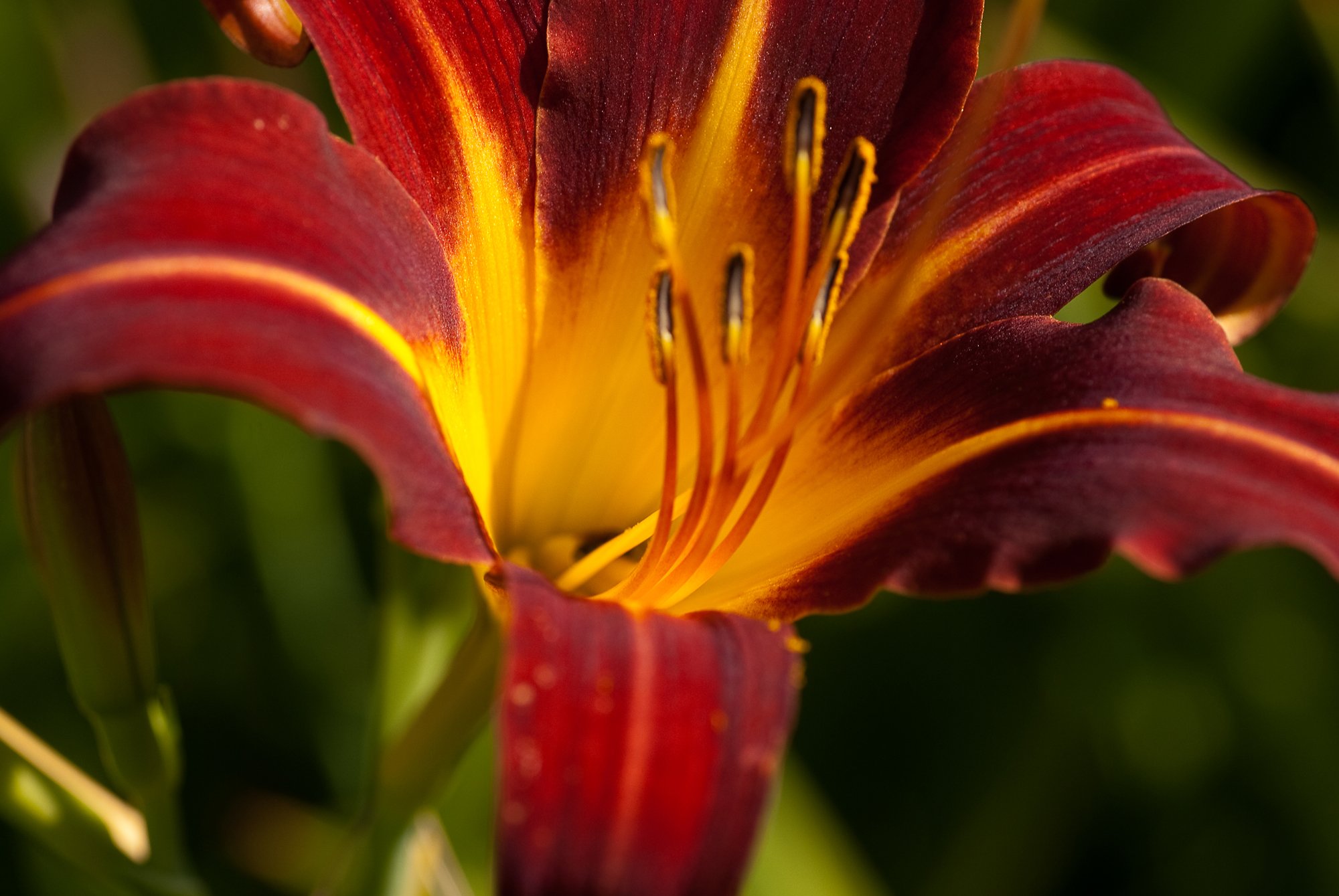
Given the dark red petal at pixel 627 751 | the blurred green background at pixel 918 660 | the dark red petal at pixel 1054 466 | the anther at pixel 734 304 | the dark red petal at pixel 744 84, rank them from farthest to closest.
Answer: the blurred green background at pixel 918 660 < the dark red petal at pixel 744 84 < the anther at pixel 734 304 < the dark red petal at pixel 1054 466 < the dark red petal at pixel 627 751

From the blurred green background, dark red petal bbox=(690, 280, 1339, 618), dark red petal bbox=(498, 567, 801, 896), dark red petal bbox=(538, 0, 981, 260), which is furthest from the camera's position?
the blurred green background

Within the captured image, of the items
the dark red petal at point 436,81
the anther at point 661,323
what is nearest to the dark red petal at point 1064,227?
the anther at point 661,323

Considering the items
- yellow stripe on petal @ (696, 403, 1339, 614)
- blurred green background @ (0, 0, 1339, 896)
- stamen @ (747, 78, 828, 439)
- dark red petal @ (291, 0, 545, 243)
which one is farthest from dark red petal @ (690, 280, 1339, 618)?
blurred green background @ (0, 0, 1339, 896)

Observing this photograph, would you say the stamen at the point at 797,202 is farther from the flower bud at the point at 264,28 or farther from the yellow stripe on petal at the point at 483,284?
the flower bud at the point at 264,28

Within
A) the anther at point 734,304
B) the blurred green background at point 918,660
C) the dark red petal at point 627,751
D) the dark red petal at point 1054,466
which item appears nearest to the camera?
the dark red petal at point 627,751

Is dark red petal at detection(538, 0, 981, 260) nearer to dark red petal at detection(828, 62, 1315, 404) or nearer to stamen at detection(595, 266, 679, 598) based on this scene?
dark red petal at detection(828, 62, 1315, 404)

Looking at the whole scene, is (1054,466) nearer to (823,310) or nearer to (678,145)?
A: (823,310)
